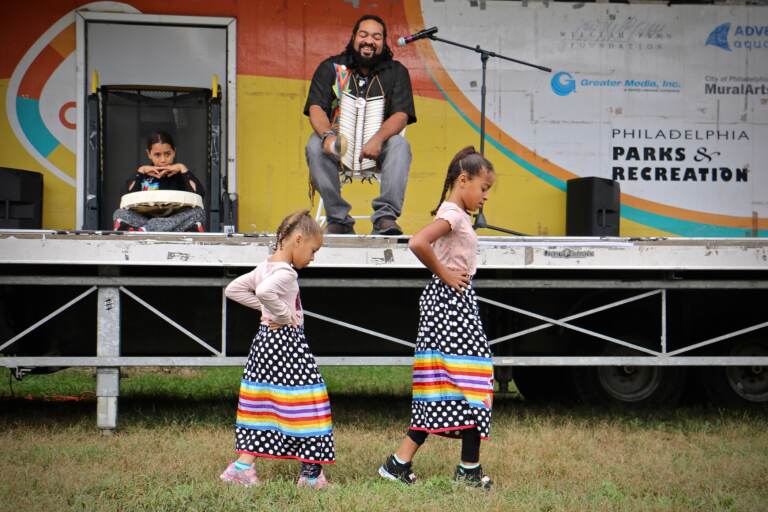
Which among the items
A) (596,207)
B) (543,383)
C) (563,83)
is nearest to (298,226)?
(543,383)

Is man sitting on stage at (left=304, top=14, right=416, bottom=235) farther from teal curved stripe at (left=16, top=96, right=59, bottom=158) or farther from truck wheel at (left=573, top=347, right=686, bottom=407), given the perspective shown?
teal curved stripe at (left=16, top=96, right=59, bottom=158)

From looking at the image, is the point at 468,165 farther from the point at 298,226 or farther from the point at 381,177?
the point at 381,177

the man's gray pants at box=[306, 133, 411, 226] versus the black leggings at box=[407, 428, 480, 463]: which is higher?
the man's gray pants at box=[306, 133, 411, 226]

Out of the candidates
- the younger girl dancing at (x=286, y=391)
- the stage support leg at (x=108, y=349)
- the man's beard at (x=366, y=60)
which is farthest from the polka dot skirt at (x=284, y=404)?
the man's beard at (x=366, y=60)

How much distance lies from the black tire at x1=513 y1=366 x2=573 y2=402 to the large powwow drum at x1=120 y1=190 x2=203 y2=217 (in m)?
2.53

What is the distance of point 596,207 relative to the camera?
684cm

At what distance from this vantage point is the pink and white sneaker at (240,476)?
3.51 m

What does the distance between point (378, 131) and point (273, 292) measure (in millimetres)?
1968

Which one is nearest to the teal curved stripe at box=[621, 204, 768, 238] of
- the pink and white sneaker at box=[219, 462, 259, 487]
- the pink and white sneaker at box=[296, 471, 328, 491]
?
the pink and white sneaker at box=[296, 471, 328, 491]

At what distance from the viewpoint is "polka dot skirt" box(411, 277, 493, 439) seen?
138 inches

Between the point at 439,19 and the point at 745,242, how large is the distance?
10.3ft

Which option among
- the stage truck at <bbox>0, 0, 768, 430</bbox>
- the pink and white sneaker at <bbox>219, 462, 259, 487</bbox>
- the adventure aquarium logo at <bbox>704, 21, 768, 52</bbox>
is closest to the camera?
the pink and white sneaker at <bbox>219, 462, 259, 487</bbox>

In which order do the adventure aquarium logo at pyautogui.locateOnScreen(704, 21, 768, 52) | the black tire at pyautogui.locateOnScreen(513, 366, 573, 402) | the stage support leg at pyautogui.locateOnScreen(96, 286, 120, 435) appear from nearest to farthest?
the stage support leg at pyautogui.locateOnScreen(96, 286, 120, 435) < the black tire at pyautogui.locateOnScreen(513, 366, 573, 402) < the adventure aquarium logo at pyautogui.locateOnScreen(704, 21, 768, 52)

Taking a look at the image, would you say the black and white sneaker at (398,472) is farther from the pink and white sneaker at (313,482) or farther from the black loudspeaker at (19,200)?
the black loudspeaker at (19,200)
